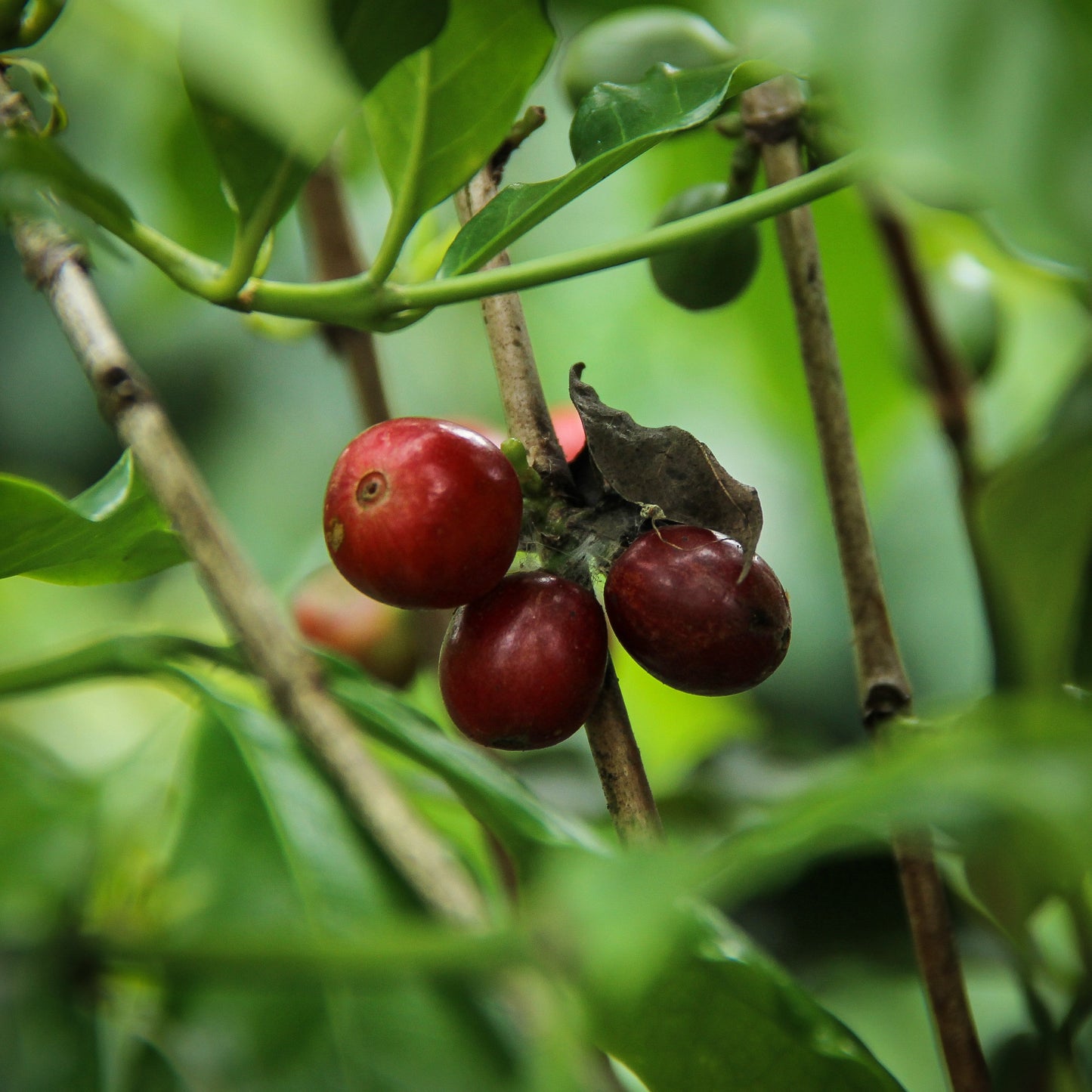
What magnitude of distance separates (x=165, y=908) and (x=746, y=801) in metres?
0.39

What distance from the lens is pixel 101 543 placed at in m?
0.50

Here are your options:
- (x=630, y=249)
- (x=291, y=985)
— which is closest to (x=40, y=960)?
(x=291, y=985)

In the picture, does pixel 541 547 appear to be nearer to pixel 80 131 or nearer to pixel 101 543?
pixel 101 543

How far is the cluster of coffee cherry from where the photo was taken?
0.43 meters

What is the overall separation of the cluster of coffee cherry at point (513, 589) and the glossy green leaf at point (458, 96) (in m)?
0.10

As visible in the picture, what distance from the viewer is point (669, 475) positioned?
0.45m

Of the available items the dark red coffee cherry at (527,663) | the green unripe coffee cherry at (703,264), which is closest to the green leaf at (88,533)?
the dark red coffee cherry at (527,663)

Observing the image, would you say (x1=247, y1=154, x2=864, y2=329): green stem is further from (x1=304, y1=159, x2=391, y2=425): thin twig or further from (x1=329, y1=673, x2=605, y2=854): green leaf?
(x1=304, y1=159, x2=391, y2=425): thin twig

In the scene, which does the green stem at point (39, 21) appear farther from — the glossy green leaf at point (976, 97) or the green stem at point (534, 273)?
the glossy green leaf at point (976, 97)

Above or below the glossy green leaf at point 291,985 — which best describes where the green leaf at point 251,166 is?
above

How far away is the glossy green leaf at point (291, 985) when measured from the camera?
1.55 ft

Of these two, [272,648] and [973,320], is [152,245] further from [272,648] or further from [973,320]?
[973,320]

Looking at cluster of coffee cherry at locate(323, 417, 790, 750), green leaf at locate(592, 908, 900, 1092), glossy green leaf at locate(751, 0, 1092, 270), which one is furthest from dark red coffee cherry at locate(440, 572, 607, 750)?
glossy green leaf at locate(751, 0, 1092, 270)

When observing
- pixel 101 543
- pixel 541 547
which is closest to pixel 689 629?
pixel 541 547
